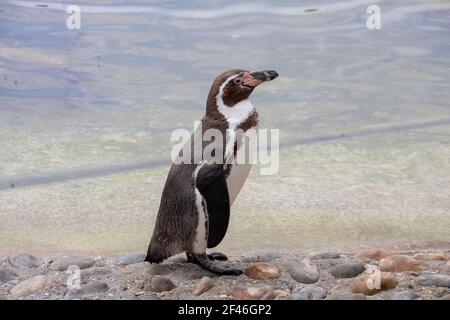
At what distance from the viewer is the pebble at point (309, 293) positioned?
2.72 meters

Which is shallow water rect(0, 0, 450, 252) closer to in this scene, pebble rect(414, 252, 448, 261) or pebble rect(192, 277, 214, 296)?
pebble rect(414, 252, 448, 261)

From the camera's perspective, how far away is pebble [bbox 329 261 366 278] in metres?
2.94

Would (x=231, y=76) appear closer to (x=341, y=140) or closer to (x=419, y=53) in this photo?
(x=341, y=140)

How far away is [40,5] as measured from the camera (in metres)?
10.3

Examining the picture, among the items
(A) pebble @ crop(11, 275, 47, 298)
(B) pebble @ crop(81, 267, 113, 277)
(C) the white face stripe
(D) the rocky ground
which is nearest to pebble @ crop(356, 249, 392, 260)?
(D) the rocky ground

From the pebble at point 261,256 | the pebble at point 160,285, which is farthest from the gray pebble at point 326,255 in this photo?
the pebble at point 160,285

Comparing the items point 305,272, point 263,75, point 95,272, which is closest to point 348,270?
point 305,272

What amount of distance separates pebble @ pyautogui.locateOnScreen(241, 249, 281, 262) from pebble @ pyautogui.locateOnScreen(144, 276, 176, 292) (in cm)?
41

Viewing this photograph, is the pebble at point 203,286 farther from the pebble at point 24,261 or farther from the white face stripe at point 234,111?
the pebble at point 24,261

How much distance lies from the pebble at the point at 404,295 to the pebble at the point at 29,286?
1212 mm

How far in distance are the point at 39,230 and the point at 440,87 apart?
424 centimetres

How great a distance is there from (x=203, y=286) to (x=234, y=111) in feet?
1.97

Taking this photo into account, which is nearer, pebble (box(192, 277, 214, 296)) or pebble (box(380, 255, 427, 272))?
pebble (box(192, 277, 214, 296))
